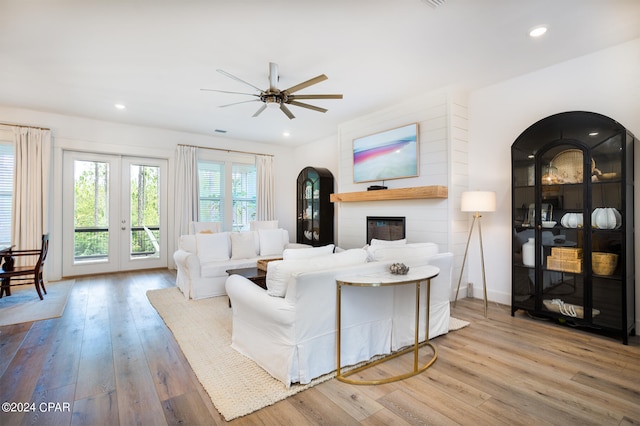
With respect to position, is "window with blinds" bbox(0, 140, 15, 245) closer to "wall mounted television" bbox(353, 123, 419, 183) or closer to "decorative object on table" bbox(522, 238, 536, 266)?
"wall mounted television" bbox(353, 123, 419, 183)

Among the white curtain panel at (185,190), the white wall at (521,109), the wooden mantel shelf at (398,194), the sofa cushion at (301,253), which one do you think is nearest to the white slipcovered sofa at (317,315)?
the sofa cushion at (301,253)

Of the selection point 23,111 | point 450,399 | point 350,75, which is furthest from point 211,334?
point 23,111

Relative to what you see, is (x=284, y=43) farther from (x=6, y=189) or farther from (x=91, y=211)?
(x=6, y=189)

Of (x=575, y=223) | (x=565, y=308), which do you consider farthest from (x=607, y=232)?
(x=565, y=308)

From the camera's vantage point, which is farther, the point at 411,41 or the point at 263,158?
the point at 263,158

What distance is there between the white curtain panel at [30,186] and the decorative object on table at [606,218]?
24.6 feet

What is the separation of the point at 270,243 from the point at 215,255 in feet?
3.24

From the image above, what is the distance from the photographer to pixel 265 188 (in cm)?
754

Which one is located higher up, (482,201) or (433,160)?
(433,160)

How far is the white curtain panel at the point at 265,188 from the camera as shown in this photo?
24.5ft

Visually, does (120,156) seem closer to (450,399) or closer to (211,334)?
(211,334)

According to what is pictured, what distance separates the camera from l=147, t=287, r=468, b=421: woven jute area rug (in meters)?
1.95

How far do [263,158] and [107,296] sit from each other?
4.36m

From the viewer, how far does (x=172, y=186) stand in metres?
6.44
